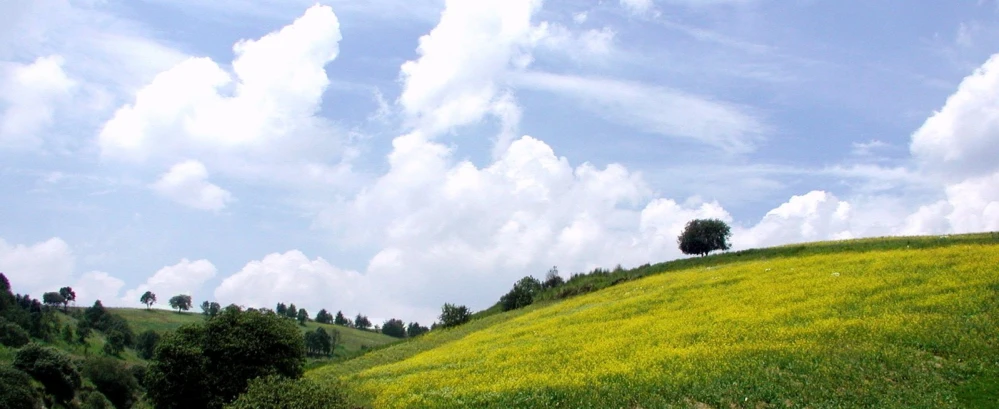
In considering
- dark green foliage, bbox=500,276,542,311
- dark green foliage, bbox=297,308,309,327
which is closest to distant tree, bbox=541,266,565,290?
dark green foliage, bbox=500,276,542,311

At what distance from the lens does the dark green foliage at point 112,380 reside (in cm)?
9331

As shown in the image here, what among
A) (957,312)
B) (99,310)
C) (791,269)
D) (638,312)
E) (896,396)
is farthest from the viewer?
(99,310)

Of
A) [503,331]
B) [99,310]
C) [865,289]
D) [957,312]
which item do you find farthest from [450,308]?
[99,310]

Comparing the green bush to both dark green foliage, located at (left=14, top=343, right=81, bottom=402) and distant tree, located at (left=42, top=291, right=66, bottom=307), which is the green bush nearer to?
dark green foliage, located at (left=14, top=343, right=81, bottom=402)

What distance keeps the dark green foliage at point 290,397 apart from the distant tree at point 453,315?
116 feet

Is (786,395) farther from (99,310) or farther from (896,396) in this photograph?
(99,310)

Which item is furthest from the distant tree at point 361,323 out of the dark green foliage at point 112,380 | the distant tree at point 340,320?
the dark green foliage at point 112,380

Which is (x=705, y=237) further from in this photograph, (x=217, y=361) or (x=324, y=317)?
(x=324, y=317)

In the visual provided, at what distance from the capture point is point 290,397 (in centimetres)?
2231

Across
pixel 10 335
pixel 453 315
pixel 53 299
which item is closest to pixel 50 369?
pixel 10 335

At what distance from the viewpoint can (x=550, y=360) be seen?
93.6 feet

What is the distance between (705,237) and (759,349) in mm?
46024

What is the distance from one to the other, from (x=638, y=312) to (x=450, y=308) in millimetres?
25021

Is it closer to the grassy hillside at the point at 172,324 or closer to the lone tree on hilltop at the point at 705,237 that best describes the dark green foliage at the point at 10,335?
the grassy hillside at the point at 172,324
